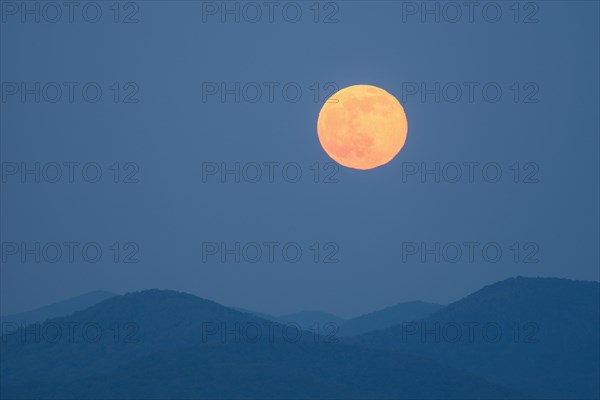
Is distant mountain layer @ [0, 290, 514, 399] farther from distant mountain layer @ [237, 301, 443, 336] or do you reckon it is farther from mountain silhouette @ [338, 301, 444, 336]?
mountain silhouette @ [338, 301, 444, 336]

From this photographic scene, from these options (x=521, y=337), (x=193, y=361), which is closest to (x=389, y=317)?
(x=521, y=337)

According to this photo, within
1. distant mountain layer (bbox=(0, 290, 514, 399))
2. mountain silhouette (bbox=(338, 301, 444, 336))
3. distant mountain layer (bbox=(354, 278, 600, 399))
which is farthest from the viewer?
mountain silhouette (bbox=(338, 301, 444, 336))

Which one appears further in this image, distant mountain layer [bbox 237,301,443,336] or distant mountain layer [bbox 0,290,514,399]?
distant mountain layer [bbox 237,301,443,336]

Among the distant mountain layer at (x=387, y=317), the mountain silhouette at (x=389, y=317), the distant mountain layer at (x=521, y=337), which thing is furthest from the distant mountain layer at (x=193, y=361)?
the mountain silhouette at (x=389, y=317)

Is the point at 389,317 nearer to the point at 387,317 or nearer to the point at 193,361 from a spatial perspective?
the point at 387,317

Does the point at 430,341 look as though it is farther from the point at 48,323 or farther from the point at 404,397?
the point at 48,323

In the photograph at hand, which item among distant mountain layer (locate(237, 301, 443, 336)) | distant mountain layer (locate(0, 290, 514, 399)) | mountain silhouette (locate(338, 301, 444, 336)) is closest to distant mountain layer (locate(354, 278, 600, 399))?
distant mountain layer (locate(0, 290, 514, 399))
